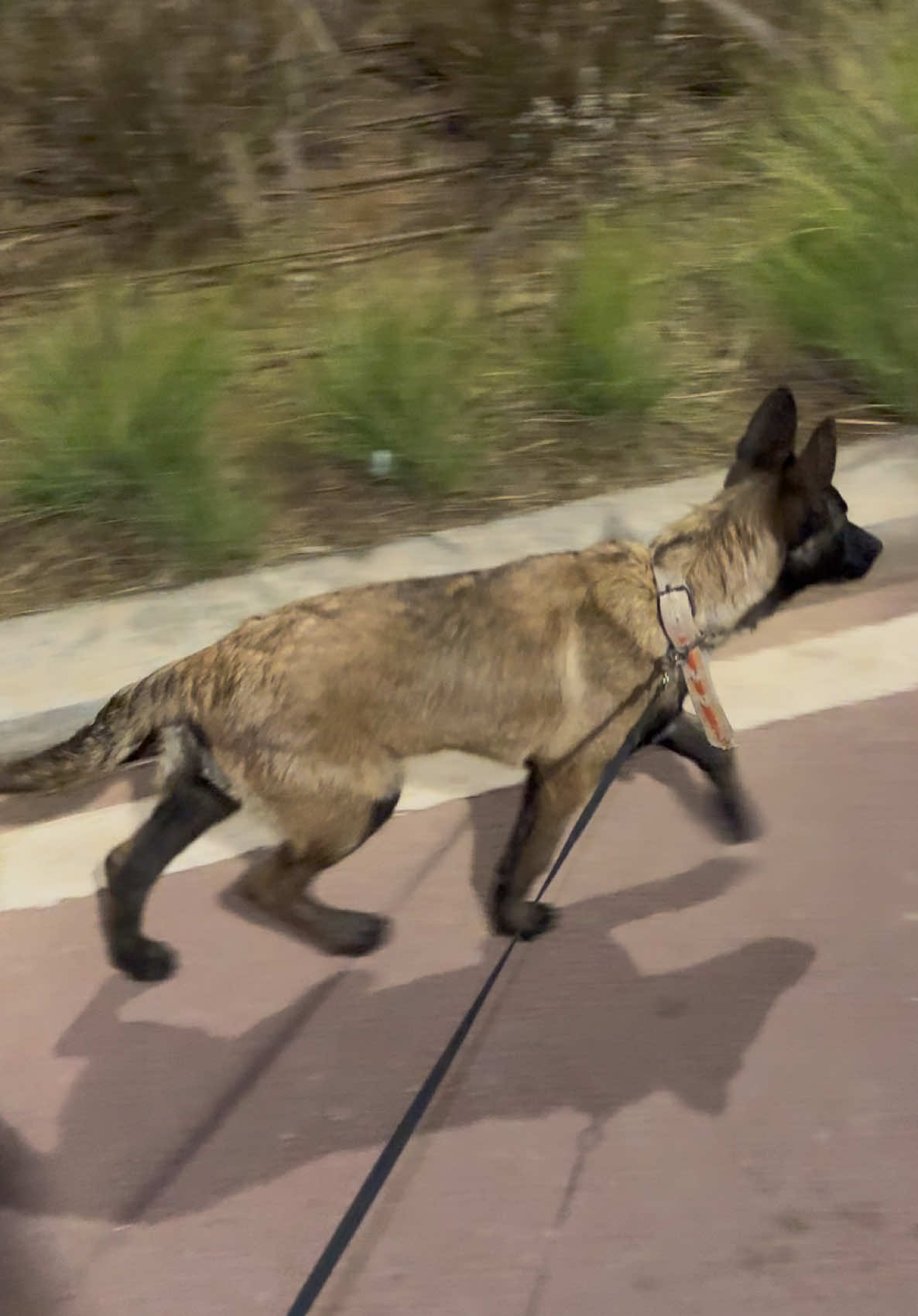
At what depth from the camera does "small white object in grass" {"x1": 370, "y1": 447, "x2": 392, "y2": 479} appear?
4.75 metres

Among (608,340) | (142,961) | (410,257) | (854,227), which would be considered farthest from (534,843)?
(410,257)

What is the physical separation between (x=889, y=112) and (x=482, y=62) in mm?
2590

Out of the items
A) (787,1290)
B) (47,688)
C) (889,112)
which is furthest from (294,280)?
(787,1290)

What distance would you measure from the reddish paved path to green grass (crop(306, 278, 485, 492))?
176cm

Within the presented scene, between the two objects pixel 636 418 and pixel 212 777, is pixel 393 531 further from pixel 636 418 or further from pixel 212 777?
pixel 212 777

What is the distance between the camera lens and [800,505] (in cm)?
303

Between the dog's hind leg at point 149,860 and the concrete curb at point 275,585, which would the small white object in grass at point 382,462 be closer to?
the concrete curb at point 275,585

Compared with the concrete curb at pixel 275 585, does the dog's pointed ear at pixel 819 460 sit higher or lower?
higher

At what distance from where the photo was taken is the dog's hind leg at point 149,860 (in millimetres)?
2857

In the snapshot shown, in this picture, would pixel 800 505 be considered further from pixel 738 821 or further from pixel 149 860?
pixel 149 860

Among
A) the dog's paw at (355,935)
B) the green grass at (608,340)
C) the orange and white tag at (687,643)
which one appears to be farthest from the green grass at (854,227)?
the dog's paw at (355,935)

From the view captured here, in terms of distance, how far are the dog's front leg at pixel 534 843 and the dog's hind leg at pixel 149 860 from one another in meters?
0.71

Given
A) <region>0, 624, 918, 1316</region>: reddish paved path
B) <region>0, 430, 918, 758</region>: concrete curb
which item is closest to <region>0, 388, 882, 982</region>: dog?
<region>0, 624, 918, 1316</region>: reddish paved path

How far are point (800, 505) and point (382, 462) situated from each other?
2.13m
